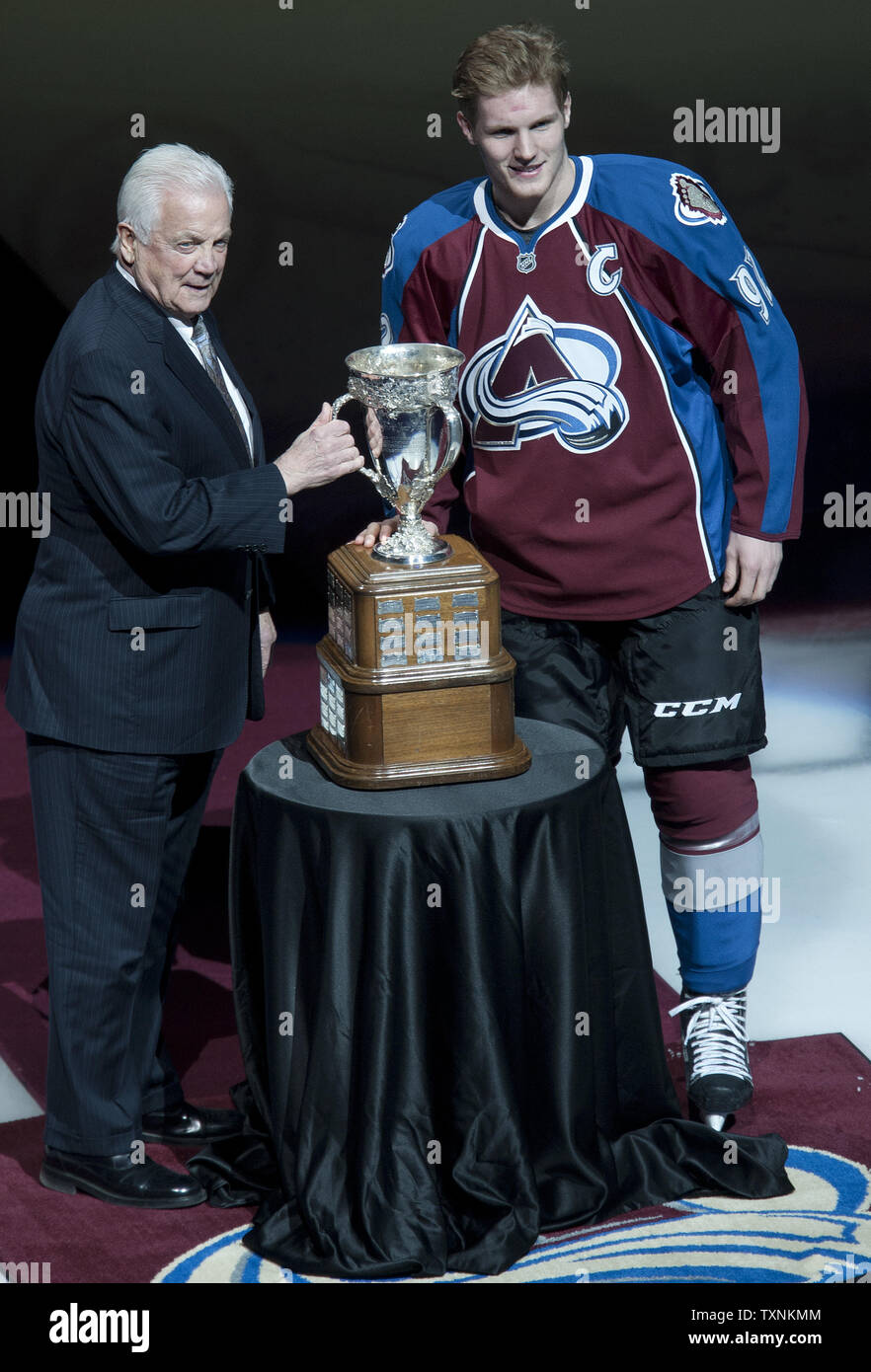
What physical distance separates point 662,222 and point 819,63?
3.40m

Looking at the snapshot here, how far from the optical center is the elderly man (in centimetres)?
265

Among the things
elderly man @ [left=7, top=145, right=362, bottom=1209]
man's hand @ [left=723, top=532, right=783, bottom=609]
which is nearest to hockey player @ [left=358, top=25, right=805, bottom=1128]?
man's hand @ [left=723, top=532, right=783, bottom=609]

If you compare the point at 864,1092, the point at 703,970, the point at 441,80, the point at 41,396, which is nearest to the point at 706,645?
the point at 703,970

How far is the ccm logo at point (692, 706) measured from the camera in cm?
304

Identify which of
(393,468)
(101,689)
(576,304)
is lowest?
(101,689)

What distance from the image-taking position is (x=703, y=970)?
316 cm

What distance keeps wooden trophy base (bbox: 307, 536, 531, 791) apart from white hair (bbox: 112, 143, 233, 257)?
524 millimetres

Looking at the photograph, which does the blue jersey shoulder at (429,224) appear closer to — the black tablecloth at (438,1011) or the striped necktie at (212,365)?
the striped necktie at (212,365)

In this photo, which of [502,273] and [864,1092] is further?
[864,1092]

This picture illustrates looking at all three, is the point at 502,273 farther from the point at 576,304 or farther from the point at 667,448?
the point at 667,448

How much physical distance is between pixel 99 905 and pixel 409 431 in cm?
81

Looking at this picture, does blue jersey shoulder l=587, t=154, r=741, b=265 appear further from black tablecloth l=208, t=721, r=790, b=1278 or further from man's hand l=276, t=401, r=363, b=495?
black tablecloth l=208, t=721, r=790, b=1278

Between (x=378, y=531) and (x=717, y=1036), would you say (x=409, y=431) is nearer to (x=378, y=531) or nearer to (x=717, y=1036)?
(x=378, y=531)

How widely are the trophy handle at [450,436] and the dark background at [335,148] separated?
10.3 feet
